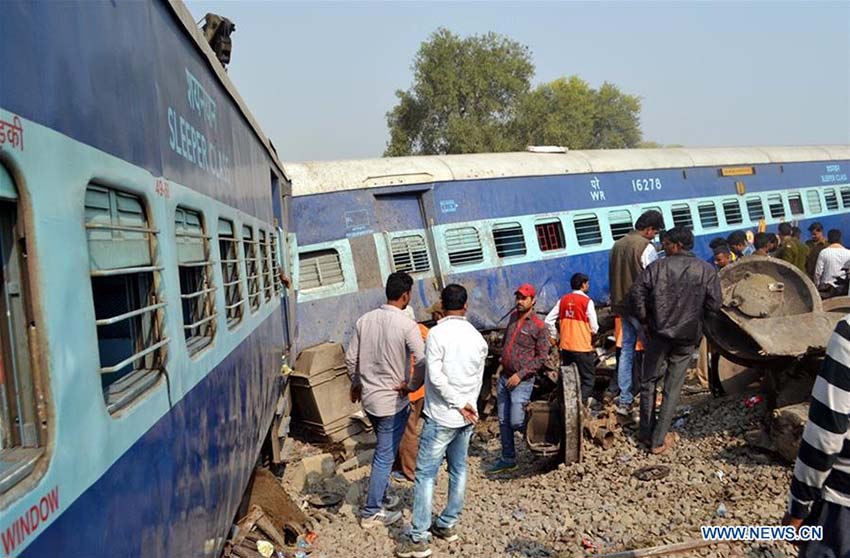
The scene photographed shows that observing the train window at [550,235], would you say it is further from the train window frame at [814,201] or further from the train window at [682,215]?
the train window frame at [814,201]

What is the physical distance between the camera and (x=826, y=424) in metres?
2.53

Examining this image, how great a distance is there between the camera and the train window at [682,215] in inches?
507

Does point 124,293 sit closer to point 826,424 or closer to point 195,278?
point 195,278

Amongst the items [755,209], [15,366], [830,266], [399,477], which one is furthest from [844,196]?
[15,366]

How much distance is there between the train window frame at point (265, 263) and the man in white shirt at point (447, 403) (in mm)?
A: 1635

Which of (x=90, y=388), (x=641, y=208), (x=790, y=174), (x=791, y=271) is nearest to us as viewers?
(x=90, y=388)

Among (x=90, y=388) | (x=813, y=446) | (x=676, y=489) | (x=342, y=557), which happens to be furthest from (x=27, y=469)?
(x=676, y=489)

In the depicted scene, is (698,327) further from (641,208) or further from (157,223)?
(641,208)

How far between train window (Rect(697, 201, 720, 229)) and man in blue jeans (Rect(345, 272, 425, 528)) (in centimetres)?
980

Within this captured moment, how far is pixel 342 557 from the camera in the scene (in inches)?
194

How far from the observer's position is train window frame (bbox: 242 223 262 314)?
15.3ft

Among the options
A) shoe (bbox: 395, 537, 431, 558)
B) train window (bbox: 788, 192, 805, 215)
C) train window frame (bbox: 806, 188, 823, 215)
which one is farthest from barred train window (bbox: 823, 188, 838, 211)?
shoe (bbox: 395, 537, 431, 558)

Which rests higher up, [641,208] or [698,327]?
[641,208]

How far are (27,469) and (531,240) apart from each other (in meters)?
9.79
